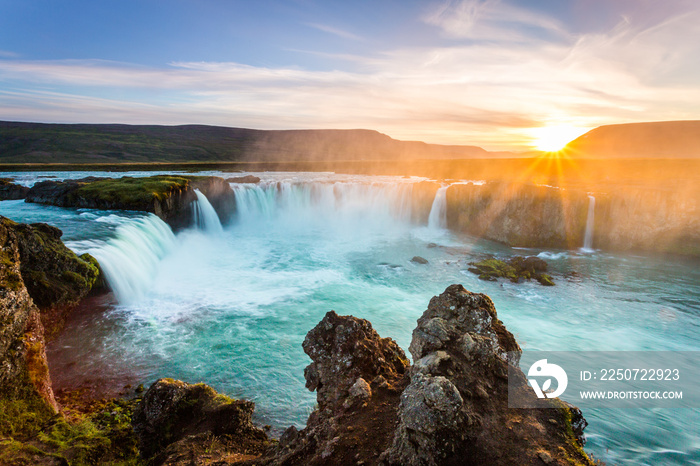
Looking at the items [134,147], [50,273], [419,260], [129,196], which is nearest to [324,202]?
[419,260]

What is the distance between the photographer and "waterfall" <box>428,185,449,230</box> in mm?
41031

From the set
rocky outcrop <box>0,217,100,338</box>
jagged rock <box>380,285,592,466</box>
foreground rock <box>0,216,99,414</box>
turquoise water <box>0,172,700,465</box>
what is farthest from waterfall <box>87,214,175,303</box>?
jagged rock <box>380,285,592,466</box>

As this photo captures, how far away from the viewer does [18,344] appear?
7.18m

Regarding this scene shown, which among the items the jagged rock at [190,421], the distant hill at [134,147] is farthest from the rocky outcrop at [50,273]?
the distant hill at [134,147]

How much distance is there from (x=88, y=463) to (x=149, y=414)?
1.24 meters

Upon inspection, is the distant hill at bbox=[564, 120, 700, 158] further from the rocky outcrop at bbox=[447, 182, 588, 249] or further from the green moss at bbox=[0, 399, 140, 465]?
the green moss at bbox=[0, 399, 140, 465]

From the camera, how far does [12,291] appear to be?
7.23 metres

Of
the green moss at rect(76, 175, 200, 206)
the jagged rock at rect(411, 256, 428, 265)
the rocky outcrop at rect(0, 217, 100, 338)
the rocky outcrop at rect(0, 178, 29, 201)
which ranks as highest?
the green moss at rect(76, 175, 200, 206)

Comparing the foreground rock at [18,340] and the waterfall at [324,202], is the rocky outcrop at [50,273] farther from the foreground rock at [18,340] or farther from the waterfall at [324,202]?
the waterfall at [324,202]

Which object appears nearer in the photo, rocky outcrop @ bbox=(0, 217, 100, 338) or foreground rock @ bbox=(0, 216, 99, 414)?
foreground rock @ bbox=(0, 216, 99, 414)

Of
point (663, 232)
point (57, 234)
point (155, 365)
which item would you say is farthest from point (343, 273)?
point (663, 232)

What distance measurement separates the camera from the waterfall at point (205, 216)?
120 ft

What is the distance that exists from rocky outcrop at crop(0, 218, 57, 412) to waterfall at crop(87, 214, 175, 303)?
9.64 metres

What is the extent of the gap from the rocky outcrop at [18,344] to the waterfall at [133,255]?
9638 mm
